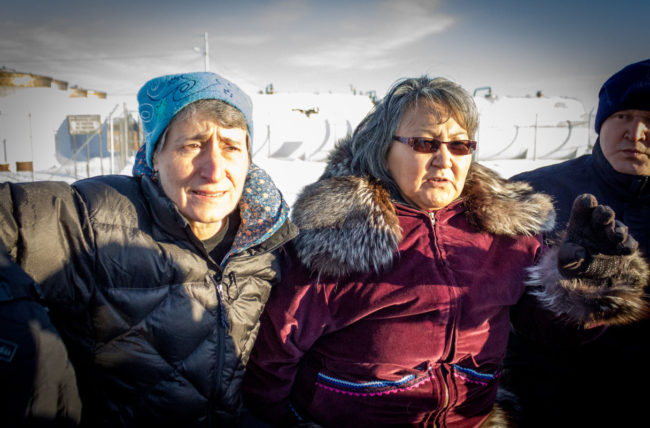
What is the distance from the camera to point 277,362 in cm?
166

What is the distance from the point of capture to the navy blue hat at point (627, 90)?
86.0 inches

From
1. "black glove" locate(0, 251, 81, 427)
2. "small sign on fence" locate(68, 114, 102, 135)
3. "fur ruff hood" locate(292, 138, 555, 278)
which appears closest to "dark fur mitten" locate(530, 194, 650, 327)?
"fur ruff hood" locate(292, 138, 555, 278)

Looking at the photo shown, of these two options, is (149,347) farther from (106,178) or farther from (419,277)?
(419,277)

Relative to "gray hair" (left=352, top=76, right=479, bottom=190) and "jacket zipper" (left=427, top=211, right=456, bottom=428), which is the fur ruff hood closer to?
"gray hair" (left=352, top=76, right=479, bottom=190)

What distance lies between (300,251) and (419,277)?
576mm

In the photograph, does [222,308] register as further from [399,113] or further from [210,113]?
[399,113]

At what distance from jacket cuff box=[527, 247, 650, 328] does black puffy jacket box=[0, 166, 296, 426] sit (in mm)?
1284

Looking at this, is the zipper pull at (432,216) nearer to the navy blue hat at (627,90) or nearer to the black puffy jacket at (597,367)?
the black puffy jacket at (597,367)

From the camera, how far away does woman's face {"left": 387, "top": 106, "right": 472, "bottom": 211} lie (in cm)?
169

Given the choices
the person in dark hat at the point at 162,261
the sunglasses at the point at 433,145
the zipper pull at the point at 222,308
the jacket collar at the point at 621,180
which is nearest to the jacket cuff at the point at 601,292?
the sunglasses at the point at 433,145

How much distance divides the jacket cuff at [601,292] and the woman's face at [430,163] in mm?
571

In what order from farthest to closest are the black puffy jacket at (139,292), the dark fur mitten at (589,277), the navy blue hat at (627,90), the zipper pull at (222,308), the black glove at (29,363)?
1. the navy blue hat at (627,90)
2. the zipper pull at (222,308)
3. the dark fur mitten at (589,277)
4. the black puffy jacket at (139,292)
5. the black glove at (29,363)

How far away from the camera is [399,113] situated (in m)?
1.76

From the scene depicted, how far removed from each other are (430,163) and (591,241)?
2.36 feet
